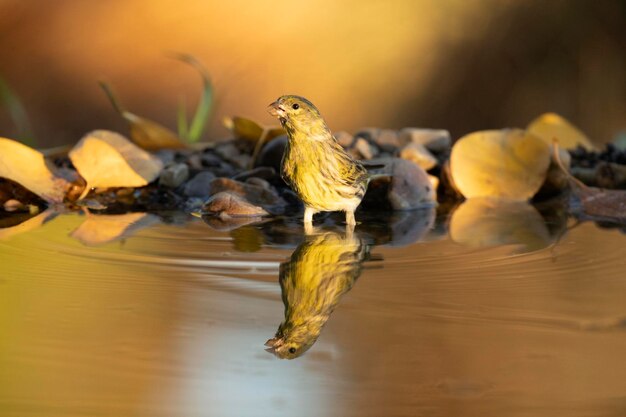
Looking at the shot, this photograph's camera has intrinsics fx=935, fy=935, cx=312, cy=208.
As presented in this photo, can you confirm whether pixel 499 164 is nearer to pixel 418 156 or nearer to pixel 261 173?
pixel 418 156

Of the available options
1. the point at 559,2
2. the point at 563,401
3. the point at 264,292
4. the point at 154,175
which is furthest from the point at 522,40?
→ the point at 563,401

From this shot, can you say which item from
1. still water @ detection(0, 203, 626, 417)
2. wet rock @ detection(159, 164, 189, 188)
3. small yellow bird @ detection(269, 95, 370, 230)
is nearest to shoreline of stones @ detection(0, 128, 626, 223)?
wet rock @ detection(159, 164, 189, 188)

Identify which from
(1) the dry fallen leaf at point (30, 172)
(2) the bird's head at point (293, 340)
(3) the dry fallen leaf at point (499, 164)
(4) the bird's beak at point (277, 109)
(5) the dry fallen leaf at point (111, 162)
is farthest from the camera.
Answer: (3) the dry fallen leaf at point (499, 164)

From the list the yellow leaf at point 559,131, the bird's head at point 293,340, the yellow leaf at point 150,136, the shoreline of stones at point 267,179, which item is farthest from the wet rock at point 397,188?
the bird's head at point 293,340

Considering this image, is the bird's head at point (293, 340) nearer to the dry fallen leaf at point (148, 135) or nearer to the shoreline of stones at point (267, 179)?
the shoreline of stones at point (267, 179)

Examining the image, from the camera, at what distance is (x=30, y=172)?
10.3 feet

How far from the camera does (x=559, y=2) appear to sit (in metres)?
5.68

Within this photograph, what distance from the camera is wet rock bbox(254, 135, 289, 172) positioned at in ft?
11.2

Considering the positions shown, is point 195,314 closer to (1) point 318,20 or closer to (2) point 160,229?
(2) point 160,229

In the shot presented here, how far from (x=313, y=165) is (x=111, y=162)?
2.81 ft

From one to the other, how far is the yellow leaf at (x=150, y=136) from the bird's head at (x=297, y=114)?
1.10 meters

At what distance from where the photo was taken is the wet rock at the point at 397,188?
10.5ft

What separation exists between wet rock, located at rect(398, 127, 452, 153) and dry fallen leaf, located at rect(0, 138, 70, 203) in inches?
53.8

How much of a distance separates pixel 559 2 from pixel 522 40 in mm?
319
